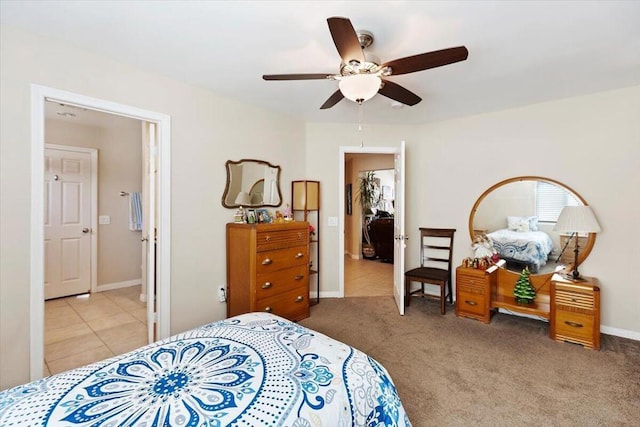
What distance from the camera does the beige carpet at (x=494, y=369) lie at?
6.00 feet

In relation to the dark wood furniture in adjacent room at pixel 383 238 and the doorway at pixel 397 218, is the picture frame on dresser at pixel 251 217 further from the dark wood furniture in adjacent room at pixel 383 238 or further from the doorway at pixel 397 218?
the dark wood furniture in adjacent room at pixel 383 238

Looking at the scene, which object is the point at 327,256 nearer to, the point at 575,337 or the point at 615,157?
the point at 575,337

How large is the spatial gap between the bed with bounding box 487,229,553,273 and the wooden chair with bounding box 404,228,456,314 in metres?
0.55

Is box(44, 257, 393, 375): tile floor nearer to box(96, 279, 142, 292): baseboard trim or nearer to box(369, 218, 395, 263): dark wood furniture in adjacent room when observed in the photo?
box(96, 279, 142, 292): baseboard trim

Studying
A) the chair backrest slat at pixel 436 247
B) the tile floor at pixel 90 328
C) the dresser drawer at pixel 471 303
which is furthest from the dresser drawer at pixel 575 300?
the tile floor at pixel 90 328

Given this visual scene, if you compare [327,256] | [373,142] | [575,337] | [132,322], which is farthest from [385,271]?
[132,322]

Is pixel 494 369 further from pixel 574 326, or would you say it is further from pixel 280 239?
pixel 280 239

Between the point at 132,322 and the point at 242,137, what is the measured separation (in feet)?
7.79

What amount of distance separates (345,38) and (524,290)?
10.3 feet

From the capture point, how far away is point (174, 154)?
2.77 m

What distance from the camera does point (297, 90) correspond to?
296cm

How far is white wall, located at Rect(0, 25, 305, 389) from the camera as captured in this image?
195 centimetres

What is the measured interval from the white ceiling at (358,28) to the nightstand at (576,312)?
6.10 feet

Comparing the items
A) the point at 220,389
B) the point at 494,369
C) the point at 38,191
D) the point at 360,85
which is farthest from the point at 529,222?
the point at 38,191
